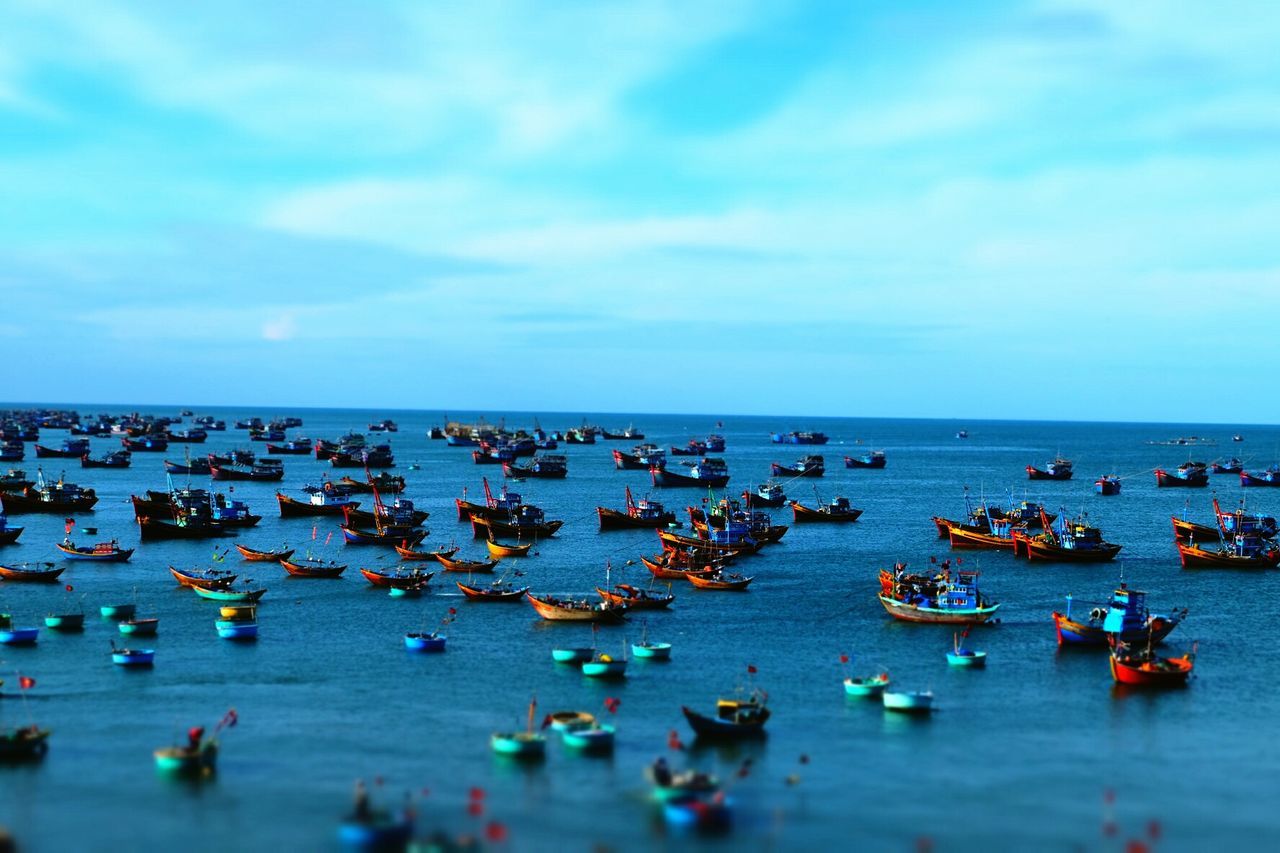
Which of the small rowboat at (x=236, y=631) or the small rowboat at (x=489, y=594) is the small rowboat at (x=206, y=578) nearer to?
the small rowboat at (x=236, y=631)

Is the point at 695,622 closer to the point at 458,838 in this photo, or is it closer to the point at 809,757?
the point at 809,757

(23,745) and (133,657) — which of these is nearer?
(23,745)

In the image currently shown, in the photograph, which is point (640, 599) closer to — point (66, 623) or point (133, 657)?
point (133, 657)

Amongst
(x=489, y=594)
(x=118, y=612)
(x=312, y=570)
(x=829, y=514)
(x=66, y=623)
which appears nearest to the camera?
(x=66, y=623)

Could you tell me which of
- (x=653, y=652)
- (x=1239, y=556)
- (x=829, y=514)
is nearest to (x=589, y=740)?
(x=653, y=652)

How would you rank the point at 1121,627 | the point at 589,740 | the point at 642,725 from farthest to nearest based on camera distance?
the point at 1121,627 → the point at 642,725 → the point at 589,740

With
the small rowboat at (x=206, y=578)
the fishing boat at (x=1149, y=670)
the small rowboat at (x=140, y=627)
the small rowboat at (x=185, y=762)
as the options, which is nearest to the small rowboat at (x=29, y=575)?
the small rowboat at (x=206, y=578)

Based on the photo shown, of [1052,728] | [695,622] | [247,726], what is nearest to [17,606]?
[247,726]

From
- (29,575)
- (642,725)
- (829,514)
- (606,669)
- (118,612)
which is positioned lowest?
(642,725)
